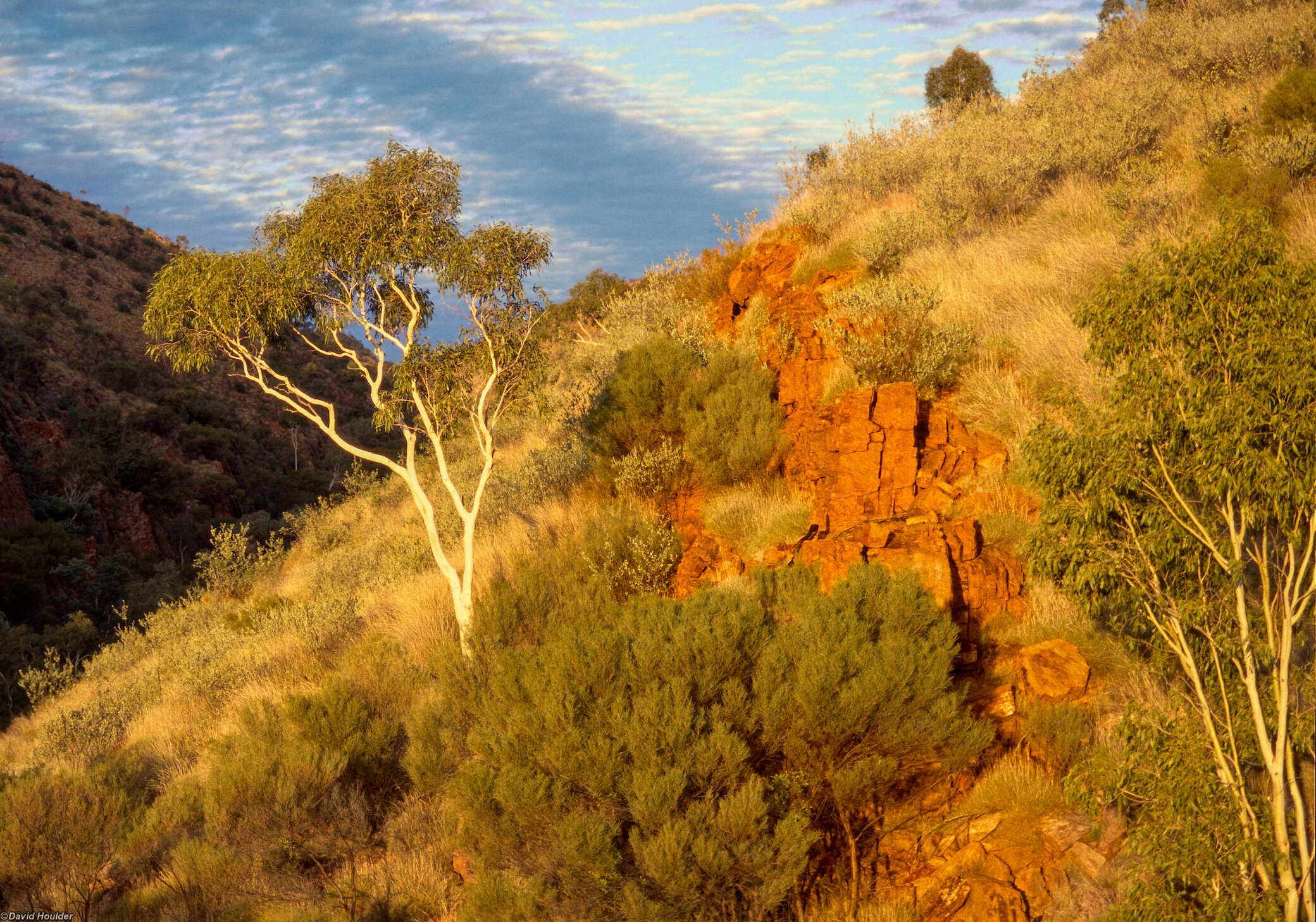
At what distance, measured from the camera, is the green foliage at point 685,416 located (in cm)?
1143

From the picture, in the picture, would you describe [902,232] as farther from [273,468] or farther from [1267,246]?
[273,468]

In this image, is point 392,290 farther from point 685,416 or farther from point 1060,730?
point 1060,730

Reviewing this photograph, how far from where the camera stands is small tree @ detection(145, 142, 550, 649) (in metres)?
10.7

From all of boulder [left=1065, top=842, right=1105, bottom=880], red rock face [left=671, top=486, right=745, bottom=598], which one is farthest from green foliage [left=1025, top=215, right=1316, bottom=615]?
red rock face [left=671, top=486, right=745, bottom=598]

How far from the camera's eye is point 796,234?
15.8 meters

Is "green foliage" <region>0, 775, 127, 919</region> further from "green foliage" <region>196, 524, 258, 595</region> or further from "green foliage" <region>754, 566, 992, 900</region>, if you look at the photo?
"green foliage" <region>196, 524, 258, 595</region>

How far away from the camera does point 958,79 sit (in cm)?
2942

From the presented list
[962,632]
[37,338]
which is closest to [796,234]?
[962,632]

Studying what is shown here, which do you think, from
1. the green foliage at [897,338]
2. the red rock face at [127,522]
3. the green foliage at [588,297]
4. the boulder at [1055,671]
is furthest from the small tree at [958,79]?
the red rock face at [127,522]

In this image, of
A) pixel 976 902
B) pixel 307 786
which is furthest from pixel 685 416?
pixel 976 902

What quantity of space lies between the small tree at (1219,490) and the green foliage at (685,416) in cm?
583

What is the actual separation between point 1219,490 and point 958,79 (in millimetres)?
28196

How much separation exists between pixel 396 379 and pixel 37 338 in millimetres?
37211

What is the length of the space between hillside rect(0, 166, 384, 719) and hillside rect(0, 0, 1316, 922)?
45.2 feet
